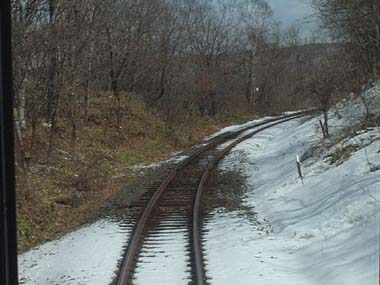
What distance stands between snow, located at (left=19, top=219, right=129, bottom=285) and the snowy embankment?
1.60 meters

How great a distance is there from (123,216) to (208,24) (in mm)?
42337

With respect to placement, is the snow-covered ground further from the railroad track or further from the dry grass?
the dry grass

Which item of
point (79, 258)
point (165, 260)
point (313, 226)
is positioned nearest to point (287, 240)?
point (313, 226)

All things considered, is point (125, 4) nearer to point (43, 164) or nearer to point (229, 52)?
point (43, 164)

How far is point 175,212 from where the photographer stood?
12594 millimetres

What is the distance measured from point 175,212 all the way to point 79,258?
3659mm

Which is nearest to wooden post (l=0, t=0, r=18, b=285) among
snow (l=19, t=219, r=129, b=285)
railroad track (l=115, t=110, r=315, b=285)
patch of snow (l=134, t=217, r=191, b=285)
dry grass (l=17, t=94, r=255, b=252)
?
railroad track (l=115, t=110, r=315, b=285)

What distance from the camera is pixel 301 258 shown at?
337 inches

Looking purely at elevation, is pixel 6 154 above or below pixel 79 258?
above

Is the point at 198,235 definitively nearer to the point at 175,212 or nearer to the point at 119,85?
the point at 175,212

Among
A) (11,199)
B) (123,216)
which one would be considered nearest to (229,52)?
(123,216)

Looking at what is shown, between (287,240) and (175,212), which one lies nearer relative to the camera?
(287,240)

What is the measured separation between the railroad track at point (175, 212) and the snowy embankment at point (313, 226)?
28 centimetres

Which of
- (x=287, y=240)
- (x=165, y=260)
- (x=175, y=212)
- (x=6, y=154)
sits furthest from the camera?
(x=175, y=212)
